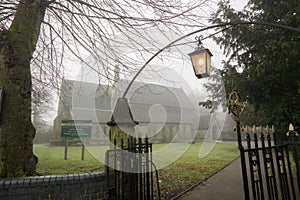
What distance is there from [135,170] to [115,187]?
1.49ft

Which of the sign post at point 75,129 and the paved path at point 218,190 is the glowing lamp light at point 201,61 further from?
the sign post at point 75,129

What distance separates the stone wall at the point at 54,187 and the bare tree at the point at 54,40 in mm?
807

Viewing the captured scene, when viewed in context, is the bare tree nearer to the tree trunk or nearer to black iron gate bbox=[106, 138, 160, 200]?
the tree trunk

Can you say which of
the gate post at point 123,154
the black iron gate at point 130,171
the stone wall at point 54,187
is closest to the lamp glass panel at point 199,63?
the gate post at point 123,154

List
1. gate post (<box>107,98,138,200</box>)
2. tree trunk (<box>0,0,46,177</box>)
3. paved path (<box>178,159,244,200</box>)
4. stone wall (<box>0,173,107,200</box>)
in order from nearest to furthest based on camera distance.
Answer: stone wall (<box>0,173,107,200</box>), gate post (<box>107,98,138,200</box>), tree trunk (<box>0,0,46,177</box>), paved path (<box>178,159,244,200</box>)

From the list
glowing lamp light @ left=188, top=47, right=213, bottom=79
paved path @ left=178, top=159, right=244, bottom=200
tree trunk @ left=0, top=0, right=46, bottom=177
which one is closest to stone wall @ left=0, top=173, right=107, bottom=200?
tree trunk @ left=0, top=0, right=46, bottom=177

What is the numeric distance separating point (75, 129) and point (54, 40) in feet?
16.8

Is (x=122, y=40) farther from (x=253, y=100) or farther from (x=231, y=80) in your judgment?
(x=253, y=100)

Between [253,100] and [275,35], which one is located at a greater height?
[275,35]

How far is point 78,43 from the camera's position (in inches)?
170

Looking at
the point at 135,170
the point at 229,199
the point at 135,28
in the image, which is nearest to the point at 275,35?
the point at 135,28

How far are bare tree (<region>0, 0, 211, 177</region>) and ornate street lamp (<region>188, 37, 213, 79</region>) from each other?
0.53 metres

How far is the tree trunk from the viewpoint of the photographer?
335 centimetres

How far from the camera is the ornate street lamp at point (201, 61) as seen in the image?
379 centimetres
